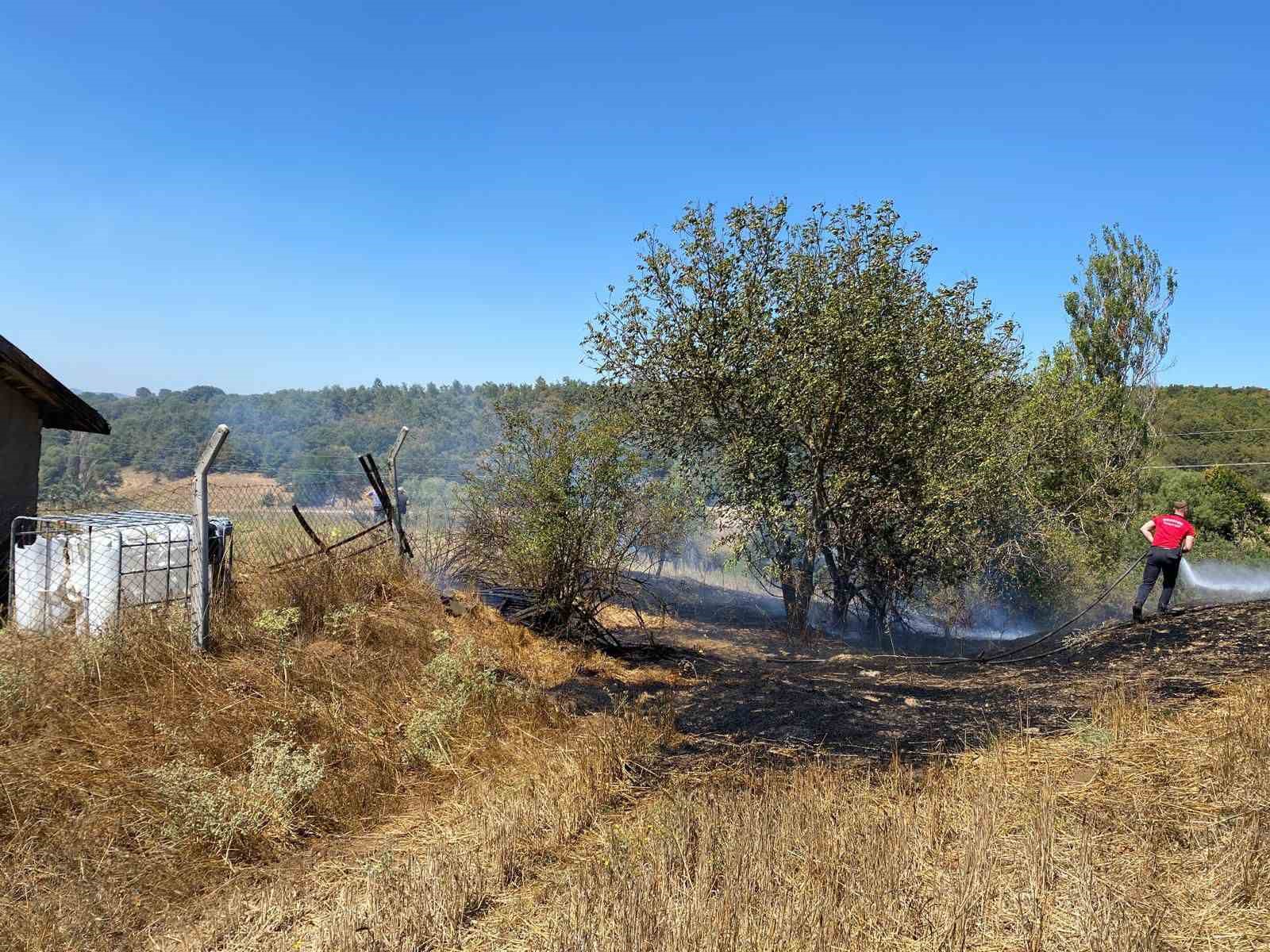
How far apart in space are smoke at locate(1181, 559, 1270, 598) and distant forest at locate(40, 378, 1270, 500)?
4.04 meters

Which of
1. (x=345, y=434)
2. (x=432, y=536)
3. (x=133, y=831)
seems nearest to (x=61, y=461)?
(x=345, y=434)

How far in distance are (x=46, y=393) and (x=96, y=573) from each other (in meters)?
3.13

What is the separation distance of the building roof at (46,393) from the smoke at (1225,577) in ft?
80.5

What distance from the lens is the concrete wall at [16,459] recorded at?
322 inches

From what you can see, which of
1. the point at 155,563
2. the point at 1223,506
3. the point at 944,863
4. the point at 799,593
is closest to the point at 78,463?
the point at 155,563

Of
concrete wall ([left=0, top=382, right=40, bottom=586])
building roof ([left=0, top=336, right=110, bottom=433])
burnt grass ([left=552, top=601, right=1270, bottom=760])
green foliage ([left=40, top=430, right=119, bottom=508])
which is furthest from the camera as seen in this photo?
green foliage ([left=40, top=430, right=119, bottom=508])

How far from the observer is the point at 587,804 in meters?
4.57

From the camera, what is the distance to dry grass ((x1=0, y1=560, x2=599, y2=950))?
3.96 m

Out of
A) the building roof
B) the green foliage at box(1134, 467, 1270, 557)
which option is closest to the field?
the building roof

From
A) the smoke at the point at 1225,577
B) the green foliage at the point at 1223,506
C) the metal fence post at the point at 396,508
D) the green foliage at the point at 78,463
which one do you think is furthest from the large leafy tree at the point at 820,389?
the green foliage at the point at 1223,506

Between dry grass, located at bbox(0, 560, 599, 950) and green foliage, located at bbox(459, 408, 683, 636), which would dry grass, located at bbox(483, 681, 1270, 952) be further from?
green foliage, located at bbox(459, 408, 683, 636)

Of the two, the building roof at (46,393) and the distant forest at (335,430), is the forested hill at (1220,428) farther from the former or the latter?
the building roof at (46,393)

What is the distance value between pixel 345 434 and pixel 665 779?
3124 cm

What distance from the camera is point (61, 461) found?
2433 cm
